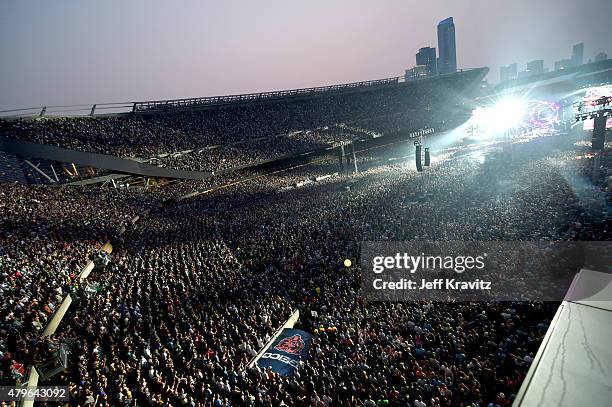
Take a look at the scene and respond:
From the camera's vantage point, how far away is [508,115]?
166 ft

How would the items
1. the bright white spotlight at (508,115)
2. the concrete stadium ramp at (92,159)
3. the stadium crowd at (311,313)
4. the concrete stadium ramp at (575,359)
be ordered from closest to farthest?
1. the concrete stadium ramp at (575,359)
2. the stadium crowd at (311,313)
3. the concrete stadium ramp at (92,159)
4. the bright white spotlight at (508,115)

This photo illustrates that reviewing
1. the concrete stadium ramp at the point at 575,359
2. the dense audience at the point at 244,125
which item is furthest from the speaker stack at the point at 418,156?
the concrete stadium ramp at the point at 575,359

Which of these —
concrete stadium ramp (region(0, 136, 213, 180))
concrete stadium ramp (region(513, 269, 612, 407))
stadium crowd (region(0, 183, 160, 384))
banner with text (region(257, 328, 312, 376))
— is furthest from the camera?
concrete stadium ramp (region(0, 136, 213, 180))

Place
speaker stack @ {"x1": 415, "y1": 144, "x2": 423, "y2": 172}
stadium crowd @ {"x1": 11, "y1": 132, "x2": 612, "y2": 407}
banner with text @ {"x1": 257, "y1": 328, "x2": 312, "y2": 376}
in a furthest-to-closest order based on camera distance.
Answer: speaker stack @ {"x1": 415, "y1": 144, "x2": 423, "y2": 172} → banner with text @ {"x1": 257, "y1": 328, "x2": 312, "y2": 376} → stadium crowd @ {"x1": 11, "y1": 132, "x2": 612, "y2": 407}

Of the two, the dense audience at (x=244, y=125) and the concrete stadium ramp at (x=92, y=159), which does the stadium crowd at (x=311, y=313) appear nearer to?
the concrete stadium ramp at (x=92, y=159)

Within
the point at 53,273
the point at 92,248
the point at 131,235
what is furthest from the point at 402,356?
the point at 131,235

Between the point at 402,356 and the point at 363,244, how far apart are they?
714cm

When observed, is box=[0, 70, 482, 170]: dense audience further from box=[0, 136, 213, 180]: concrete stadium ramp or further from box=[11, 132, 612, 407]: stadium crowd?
box=[11, 132, 612, 407]: stadium crowd

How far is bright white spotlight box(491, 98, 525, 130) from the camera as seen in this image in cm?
5091

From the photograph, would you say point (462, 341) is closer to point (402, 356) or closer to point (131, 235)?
point (402, 356)

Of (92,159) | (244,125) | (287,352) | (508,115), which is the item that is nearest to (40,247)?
(287,352)

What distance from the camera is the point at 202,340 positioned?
30.2 ft

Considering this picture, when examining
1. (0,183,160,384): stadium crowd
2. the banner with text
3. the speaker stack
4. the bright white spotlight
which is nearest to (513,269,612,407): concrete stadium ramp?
the banner with text

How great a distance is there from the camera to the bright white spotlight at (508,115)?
50.9 meters
